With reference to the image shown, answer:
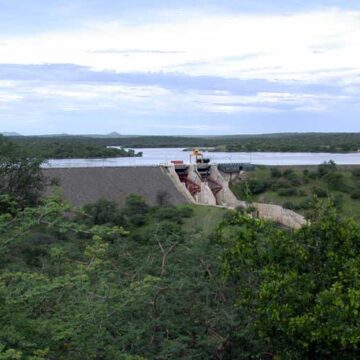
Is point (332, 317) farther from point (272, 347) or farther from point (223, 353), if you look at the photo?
point (223, 353)

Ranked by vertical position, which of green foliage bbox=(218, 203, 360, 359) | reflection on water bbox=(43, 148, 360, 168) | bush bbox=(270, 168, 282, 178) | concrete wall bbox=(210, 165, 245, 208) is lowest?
concrete wall bbox=(210, 165, 245, 208)

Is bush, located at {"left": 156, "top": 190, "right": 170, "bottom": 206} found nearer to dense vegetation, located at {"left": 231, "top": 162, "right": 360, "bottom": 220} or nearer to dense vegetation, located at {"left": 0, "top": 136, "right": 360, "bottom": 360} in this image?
dense vegetation, located at {"left": 231, "top": 162, "right": 360, "bottom": 220}

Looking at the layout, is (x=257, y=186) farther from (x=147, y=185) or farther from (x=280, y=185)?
(x=147, y=185)

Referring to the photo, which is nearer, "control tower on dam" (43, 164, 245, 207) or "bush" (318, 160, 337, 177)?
"control tower on dam" (43, 164, 245, 207)

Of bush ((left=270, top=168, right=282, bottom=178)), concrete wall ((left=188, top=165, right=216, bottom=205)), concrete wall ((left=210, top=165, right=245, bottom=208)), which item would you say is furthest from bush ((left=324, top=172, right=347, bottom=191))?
concrete wall ((left=188, top=165, right=216, bottom=205))

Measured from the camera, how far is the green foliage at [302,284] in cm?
620

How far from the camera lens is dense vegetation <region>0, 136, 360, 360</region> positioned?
21.3 feet

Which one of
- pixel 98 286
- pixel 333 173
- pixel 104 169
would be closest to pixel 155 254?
pixel 98 286

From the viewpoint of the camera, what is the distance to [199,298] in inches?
343

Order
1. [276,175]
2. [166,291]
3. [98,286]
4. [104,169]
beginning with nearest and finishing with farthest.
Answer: [98,286], [166,291], [104,169], [276,175]

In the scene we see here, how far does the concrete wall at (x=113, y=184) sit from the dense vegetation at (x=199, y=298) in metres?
34.7

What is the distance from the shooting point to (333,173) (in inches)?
2073

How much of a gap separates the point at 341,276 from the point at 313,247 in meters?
0.64

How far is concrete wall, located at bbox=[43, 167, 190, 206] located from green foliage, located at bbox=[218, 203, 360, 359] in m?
Result: 35.8
